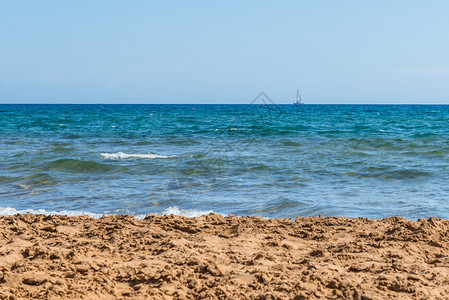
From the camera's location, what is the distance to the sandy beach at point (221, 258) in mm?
3211

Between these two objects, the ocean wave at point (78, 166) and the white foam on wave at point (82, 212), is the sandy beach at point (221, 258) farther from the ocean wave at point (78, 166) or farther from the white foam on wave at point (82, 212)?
the ocean wave at point (78, 166)

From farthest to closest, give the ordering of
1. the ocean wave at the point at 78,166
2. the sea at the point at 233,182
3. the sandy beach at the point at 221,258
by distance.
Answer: the ocean wave at the point at 78,166
the sea at the point at 233,182
the sandy beach at the point at 221,258

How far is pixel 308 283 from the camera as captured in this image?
10.8 feet

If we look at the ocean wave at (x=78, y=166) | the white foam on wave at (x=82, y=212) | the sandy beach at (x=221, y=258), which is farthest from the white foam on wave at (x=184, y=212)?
the ocean wave at (x=78, y=166)

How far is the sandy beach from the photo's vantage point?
3.21 metres

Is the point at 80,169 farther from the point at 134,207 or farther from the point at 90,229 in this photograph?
the point at 90,229

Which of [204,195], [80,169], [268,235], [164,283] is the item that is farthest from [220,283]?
[80,169]

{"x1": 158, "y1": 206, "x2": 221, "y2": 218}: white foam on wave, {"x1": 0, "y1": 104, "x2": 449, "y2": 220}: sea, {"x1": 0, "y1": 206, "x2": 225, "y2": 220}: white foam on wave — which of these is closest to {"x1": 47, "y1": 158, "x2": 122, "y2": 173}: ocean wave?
{"x1": 0, "y1": 104, "x2": 449, "y2": 220}: sea

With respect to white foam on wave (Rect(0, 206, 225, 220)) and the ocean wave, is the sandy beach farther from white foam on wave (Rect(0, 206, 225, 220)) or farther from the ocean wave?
the ocean wave

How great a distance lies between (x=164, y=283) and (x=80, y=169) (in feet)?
25.1

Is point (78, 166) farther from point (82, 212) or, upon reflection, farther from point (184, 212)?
point (184, 212)

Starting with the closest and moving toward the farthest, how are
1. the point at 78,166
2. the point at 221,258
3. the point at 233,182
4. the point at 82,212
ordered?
1. the point at 221,258
2. the point at 82,212
3. the point at 233,182
4. the point at 78,166

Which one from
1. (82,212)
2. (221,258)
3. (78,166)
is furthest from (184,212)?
(78,166)

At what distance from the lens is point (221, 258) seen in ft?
12.7
